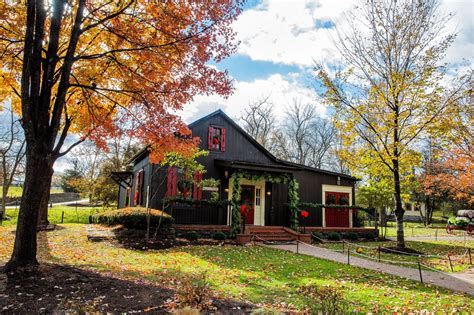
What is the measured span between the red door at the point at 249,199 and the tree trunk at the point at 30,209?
1152cm

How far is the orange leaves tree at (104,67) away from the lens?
19.9ft

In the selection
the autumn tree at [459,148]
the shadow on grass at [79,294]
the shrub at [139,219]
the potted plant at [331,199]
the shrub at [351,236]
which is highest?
the autumn tree at [459,148]

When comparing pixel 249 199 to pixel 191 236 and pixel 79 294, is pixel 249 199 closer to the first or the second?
pixel 191 236

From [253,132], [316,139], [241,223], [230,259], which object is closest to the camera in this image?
[230,259]

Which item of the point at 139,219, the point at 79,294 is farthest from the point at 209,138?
the point at 79,294

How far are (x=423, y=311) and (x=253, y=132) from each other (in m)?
32.6

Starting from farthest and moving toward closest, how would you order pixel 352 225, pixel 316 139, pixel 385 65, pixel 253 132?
1. pixel 316 139
2. pixel 253 132
3. pixel 352 225
4. pixel 385 65

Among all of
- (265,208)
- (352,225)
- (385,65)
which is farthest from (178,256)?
(352,225)

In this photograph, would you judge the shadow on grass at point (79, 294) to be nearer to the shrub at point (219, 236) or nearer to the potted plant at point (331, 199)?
the shrub at point (219, 236)

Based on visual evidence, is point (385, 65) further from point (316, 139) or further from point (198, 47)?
point (316, 139)

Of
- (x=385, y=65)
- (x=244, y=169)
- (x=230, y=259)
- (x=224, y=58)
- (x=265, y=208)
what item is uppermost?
(x=385, y=65)

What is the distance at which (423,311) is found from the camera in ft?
16.5

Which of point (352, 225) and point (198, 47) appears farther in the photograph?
point (352, 225)

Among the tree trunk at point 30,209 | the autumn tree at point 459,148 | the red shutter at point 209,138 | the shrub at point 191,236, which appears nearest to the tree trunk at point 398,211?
the autumn tree at point 459,148
